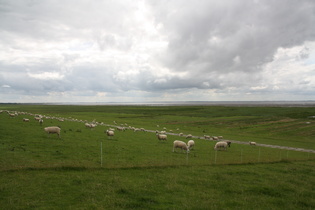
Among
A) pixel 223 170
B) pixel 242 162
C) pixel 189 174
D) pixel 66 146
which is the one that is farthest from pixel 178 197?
pixel 66 146

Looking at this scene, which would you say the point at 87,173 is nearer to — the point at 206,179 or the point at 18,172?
the point at 18,172

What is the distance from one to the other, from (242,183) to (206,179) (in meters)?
2.57

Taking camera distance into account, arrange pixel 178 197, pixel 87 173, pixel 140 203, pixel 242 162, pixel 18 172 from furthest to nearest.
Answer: pixel 242 162
pixel 87 173
pixel 18 172
pixel 178 197
pixel 140 203

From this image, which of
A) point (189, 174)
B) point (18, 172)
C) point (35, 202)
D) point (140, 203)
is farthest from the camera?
point (189, 174)

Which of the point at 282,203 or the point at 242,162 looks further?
the point at 242,162

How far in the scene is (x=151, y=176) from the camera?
50.7ft

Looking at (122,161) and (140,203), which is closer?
(140,203)

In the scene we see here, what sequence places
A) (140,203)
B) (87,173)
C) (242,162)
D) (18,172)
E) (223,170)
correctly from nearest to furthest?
(140,203), (18,172), (87,173), (223,170), (242,162)

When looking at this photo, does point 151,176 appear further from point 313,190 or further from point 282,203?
point 313,190

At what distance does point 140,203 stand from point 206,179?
664 centimetres

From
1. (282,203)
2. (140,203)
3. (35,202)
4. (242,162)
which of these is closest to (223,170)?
(242,162)

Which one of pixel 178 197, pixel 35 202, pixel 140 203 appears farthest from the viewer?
pixel 178 197

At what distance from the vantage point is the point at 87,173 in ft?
50.0

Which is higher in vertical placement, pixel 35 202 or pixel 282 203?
pixel 35 202
